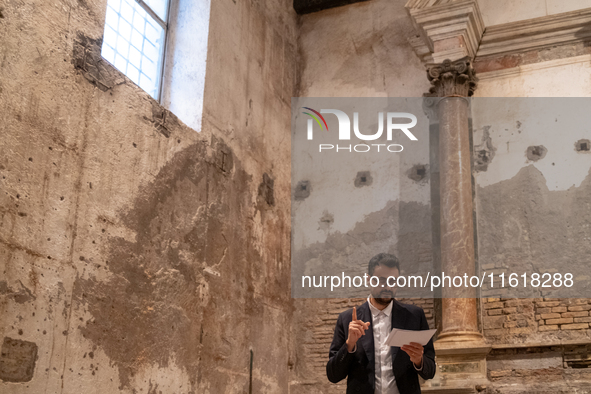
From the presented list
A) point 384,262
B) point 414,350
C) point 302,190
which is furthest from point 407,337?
point 302,190

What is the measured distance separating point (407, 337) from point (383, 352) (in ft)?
1.05

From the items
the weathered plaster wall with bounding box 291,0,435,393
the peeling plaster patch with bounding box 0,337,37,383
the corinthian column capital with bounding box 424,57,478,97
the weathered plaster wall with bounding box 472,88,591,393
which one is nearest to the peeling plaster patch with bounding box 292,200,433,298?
the weathered plaster wall with bounding box 291,0,435,393

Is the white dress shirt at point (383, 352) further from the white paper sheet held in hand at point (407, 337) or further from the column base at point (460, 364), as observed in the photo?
the column base at point (460, 364)

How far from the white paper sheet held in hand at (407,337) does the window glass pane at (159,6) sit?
14.1ft

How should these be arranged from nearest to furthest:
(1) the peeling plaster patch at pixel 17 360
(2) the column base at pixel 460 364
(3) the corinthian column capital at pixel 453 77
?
(1) the peeling plaster patch at pixel 17 360 → (2) the column base at pixel 460 364 → (3) the corinthian column capital at pixel 453 77

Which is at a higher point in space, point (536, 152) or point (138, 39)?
point (138, 39)

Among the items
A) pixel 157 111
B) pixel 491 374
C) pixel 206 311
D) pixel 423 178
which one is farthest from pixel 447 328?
pixel 157 111

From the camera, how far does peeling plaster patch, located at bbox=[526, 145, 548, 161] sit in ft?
22.7

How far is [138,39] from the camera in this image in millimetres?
6062

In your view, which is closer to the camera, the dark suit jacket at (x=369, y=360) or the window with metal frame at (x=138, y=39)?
the dark suit jacket at (x=369, y=360)

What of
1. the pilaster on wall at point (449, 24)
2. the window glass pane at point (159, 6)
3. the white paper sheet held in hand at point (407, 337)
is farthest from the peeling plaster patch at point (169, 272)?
the pilaster on wall at point (449, 24)

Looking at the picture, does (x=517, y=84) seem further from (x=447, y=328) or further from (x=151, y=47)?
(x=151, y=47)

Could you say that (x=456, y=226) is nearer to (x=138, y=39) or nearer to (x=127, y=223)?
(x=127, y=223)

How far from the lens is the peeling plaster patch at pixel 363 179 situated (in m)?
7.71
